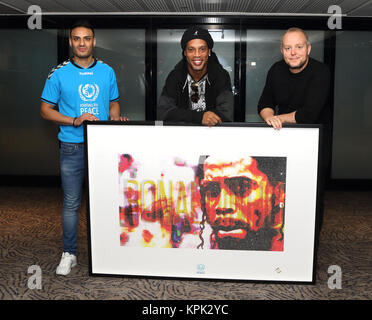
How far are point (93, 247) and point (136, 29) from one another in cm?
390

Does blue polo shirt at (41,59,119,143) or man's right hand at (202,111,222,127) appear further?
blue polo shirt at (41,59,119,143)

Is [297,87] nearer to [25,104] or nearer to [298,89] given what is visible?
[298,89]

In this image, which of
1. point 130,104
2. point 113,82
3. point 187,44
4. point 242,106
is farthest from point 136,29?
point 187,44

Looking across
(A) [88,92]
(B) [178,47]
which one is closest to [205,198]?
(A) [88,92]

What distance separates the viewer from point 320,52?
5.59m

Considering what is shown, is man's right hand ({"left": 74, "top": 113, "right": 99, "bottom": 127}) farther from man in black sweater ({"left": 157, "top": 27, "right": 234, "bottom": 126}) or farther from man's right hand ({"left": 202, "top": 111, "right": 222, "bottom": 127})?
man's right hand ({"left": 202, "top": 111, "right": 222, "bottom": 127})

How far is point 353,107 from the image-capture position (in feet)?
18.9

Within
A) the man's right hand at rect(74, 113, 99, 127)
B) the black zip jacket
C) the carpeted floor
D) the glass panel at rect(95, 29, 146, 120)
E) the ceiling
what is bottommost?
the carpeted floor

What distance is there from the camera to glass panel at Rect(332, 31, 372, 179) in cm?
562

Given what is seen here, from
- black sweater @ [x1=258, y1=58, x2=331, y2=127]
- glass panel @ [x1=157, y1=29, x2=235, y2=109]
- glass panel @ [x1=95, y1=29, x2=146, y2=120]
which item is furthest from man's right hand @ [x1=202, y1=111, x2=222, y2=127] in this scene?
glass panel @ [x1=95, y1=29, x2=146, y2=120]

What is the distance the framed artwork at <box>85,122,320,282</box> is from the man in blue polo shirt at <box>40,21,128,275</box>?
247 millimetres

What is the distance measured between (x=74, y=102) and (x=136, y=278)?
3.93ft
